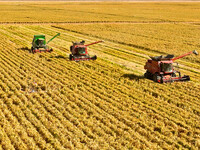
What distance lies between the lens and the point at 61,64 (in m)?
22.6

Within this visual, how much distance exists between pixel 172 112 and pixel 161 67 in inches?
201

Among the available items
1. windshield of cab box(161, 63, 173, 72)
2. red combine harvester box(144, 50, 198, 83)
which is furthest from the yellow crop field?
windshield of cab box(161, 63, 173, 72)

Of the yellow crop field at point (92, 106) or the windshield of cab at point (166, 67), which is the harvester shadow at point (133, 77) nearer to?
the yellow crop field at point (92, 106)

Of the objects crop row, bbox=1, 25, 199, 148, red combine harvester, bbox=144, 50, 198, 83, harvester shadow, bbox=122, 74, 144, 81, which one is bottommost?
crop row, bbox=1, 25, 199, 148

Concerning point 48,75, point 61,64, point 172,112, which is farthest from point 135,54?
point 172,112

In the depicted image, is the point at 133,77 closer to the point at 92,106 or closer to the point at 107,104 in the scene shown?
the point at 107,104

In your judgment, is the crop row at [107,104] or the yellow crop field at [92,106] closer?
the yellow crop field at [92,106]

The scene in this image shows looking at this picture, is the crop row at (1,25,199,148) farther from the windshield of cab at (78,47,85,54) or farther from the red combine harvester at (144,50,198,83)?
the windshield of cab at (78,47,85,54)

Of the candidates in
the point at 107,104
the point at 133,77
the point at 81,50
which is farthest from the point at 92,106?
the point at 81,50

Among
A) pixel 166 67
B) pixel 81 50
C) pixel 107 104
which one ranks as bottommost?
pixel 107 104

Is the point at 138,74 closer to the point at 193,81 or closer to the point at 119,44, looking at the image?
the point at 193,81

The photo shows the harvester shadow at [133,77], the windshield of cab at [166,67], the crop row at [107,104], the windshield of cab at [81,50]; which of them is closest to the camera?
the crop row at [107,104]

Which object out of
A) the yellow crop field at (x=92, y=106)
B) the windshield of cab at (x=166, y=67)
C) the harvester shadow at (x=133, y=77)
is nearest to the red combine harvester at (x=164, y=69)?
the windshield of cab at (x=166, y=67)

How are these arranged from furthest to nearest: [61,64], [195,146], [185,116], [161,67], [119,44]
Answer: [119,44] → [61,64] → [161,67] → [185,116] → [195,146]
